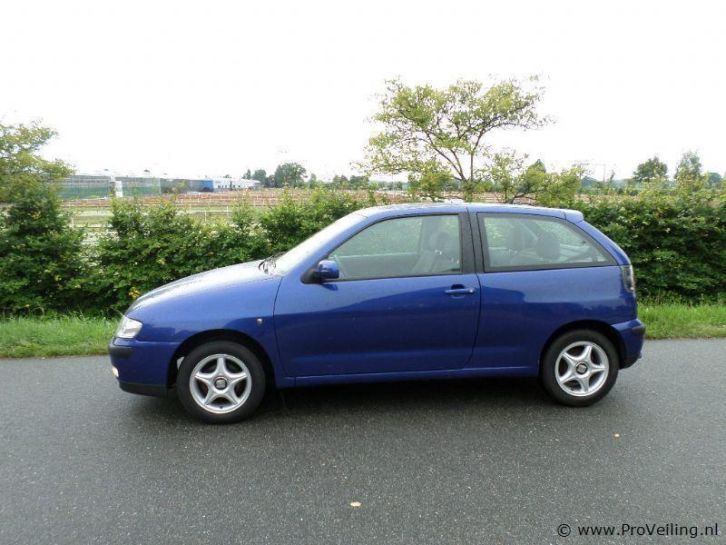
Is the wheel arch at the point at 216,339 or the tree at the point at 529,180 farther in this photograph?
the tree at the point at 529,180

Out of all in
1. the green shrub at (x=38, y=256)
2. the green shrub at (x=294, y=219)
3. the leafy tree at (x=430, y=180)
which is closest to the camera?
the green shrub at (x=38, y=256)

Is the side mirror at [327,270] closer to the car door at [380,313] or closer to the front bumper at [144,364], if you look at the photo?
the car door at [380,313]

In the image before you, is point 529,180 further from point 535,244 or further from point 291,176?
point 535,244

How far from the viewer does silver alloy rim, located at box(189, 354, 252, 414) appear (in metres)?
3.78

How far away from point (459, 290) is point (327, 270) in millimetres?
986

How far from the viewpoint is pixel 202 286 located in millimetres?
3977

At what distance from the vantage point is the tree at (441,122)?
12.5 metres

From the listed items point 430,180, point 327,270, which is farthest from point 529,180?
point 327,270

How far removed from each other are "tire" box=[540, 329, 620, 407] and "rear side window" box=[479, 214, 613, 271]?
0.57 meters

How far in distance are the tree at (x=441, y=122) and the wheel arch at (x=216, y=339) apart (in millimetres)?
9273

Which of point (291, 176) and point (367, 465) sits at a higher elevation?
point (291, 176)

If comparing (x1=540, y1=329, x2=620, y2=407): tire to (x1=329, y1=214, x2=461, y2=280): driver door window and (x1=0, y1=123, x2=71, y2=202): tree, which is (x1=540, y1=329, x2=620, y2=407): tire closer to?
(x1=329, y1=214, x2=461, y2=280): driver door window

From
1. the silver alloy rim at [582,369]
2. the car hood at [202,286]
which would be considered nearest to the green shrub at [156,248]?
the car hood at [202,286]

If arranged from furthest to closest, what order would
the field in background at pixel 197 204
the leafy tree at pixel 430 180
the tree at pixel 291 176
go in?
the leafy tree at pixel 430 180, the tree at pixel 291 176, the field in background at pixel 197 204
